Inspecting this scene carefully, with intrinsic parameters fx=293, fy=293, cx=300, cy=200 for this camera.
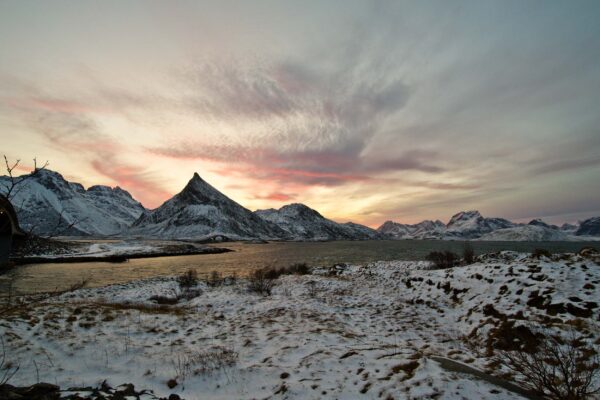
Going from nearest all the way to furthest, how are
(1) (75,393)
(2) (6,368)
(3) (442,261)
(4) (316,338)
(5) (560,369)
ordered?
(1) (75,393), (5) (560,369), (2) (6,368), (4) (316,338), (3) (442,261)

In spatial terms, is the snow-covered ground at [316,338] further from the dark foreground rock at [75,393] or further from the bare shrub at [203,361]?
the dark foreground rock at [75,393]

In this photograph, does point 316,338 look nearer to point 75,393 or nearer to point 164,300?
point 75,393

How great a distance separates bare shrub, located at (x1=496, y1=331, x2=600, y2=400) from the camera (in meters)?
5.59

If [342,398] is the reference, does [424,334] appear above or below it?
below

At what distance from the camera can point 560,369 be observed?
666cm

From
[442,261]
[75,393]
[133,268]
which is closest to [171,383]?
[75,393]

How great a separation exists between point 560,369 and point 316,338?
6618 mm

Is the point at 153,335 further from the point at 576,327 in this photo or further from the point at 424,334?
the point at 576,327

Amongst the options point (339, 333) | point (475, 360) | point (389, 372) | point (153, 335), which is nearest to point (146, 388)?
point (153, 335)

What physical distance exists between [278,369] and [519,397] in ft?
17.7

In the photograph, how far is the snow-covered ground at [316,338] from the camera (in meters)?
7.04

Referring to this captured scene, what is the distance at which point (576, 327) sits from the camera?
387 inches

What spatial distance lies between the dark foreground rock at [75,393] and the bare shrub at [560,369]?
772 centimetres

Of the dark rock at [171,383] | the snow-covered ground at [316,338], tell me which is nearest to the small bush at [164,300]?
the snow-covered ground at [316,338]
